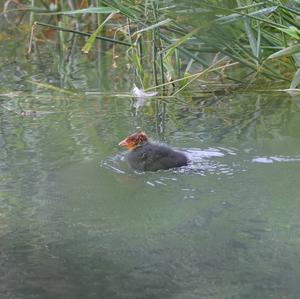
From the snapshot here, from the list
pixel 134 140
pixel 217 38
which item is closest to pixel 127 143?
pixel 134 140

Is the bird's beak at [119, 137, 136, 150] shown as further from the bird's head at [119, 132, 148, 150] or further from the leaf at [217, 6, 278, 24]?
the leaf at [217, 6, 278, 24]

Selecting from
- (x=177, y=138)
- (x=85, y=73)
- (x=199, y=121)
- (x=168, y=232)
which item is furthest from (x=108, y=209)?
(x=85, y=73)

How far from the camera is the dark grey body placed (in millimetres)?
3342

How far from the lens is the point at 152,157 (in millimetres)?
3404

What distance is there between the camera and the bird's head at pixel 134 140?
3562 mm

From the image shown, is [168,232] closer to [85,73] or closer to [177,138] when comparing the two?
[177,138]

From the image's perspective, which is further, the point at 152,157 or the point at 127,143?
the point at 127,143

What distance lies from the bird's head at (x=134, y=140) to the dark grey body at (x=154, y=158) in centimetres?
6

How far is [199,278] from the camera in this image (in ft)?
7.67

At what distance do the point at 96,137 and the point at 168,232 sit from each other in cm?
125

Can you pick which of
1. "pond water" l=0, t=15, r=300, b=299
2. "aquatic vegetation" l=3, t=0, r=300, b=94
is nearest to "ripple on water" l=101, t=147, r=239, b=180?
"pond water" l=0, t=15, r=300, b=299

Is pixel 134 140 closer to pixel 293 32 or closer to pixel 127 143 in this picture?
pixel 127 143

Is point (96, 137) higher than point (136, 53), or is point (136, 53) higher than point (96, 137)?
point (136, 53)

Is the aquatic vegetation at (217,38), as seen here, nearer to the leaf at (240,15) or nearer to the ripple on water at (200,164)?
the leaf at (240,15)
